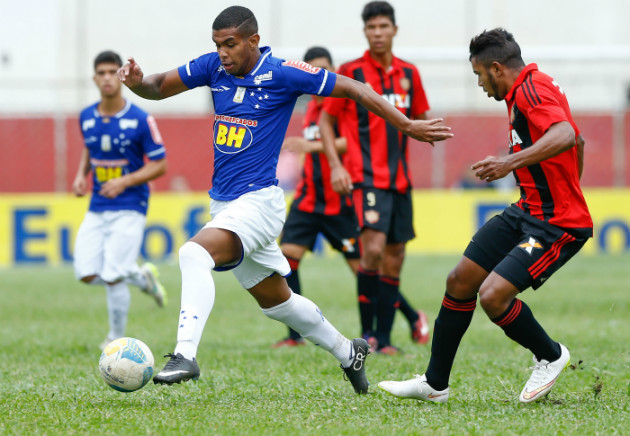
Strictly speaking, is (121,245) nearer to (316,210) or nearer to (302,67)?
(316,210)

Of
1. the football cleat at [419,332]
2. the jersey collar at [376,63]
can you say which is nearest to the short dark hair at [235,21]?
the jersey collar at [376,63]

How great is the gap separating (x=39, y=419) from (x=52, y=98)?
66.7 feet

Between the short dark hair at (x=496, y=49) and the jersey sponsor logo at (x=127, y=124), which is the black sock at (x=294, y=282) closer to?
the jersey sponsor logo at (x=127, y=124)

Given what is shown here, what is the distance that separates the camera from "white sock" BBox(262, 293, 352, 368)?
19.1 feet

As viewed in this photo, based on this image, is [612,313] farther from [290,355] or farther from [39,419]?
[39,419]

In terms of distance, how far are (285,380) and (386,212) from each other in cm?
198

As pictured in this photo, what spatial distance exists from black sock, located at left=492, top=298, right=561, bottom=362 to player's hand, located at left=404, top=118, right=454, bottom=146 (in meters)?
0.98

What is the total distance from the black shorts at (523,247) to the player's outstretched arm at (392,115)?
1.92 ft

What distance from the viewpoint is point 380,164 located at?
26.6 feet

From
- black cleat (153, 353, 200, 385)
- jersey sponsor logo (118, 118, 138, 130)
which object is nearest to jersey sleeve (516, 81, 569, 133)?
black cleat (153, 353, 200, 385)

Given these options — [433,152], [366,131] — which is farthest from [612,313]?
[433,152]

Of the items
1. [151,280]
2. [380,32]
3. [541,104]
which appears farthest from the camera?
[151,280]

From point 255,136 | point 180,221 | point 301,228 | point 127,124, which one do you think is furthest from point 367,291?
point 180,221

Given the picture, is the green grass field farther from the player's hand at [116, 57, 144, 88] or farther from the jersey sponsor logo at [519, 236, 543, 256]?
the player's hand at [116, 57, 144, 88]
